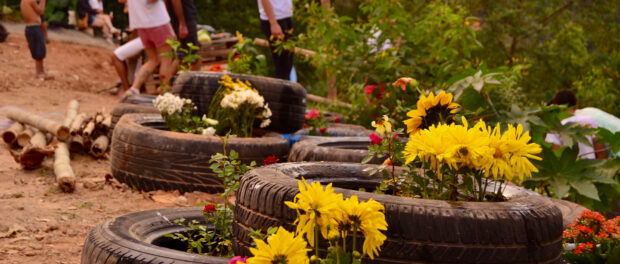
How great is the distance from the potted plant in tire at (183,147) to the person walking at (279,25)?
91.1 inches

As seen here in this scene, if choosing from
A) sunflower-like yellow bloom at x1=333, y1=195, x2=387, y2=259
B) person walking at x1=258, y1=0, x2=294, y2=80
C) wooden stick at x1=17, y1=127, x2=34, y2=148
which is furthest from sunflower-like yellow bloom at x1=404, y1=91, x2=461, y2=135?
person walking at x1=258, y1=0, x2=294, y2=80

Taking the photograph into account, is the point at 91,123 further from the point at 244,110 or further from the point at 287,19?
the point at 287,19

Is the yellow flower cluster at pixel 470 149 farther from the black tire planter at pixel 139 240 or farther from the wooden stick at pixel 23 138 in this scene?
the wooden stick at pixel 23 138

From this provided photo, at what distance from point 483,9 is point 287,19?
7035mm

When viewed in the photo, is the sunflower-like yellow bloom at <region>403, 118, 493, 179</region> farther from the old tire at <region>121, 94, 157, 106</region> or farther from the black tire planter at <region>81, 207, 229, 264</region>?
the old tire at <region>121, 94, 157, 106</region>

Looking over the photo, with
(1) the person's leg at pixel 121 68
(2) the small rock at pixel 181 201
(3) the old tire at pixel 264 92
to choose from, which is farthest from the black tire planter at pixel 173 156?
(1) the person's leg at pixel 121 68

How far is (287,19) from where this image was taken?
7.26 m

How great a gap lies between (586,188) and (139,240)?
276 centimetres

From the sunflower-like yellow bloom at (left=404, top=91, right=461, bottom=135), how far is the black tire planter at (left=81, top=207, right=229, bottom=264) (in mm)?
790

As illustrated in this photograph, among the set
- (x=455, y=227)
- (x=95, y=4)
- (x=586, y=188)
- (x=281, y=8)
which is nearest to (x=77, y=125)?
(x=281, y=8)

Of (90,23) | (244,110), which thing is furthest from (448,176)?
(90,23)

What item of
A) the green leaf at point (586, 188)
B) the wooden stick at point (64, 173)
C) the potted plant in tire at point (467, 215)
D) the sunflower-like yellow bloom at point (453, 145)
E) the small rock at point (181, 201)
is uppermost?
the sunflower-like yellow bloom at point (453, 145)

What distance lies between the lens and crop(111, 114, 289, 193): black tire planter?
403cm

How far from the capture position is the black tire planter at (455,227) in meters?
1.79
